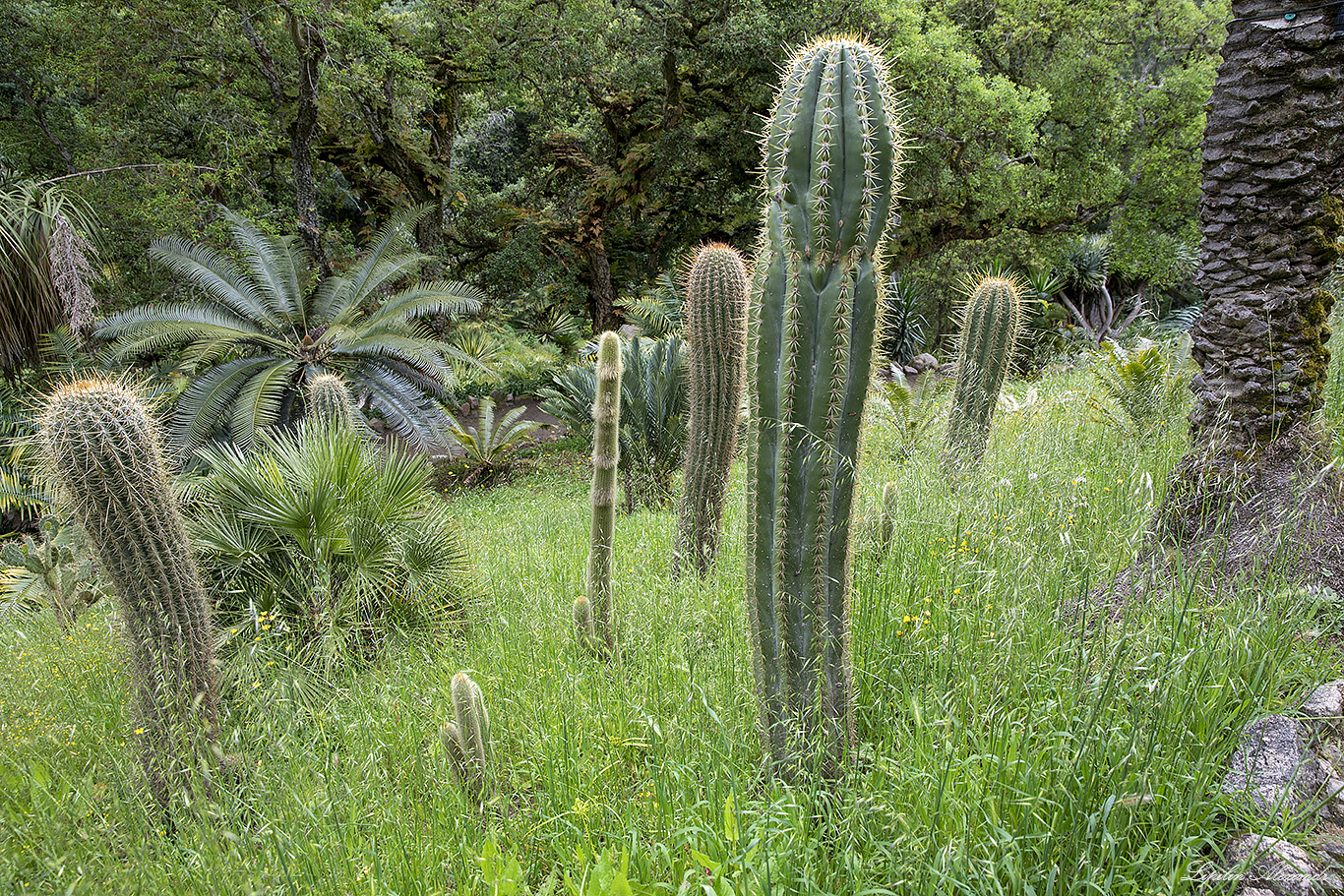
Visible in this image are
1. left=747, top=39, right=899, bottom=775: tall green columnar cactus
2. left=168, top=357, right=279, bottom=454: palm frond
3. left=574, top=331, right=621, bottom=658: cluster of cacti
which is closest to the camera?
left=747, top=39, right=899, bottom=775: tall green columnar cactus

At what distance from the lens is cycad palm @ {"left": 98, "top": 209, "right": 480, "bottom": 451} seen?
9328 millimetres

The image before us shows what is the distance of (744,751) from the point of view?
222 cm

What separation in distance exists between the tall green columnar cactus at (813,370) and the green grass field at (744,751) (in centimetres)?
25

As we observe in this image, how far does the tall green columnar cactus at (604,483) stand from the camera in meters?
3.22

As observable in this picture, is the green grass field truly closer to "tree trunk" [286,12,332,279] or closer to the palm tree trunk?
the palm tree trunk

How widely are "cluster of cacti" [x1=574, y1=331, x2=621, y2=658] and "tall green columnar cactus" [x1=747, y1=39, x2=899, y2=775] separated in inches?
45.7

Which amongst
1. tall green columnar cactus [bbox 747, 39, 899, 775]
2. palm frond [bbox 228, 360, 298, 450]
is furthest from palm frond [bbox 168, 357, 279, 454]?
tall green columnar cactus [bbox 747, 39, 899, 775]

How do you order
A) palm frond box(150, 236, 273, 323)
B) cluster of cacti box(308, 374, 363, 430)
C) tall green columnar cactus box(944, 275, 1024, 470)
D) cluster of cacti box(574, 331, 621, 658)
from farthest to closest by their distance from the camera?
palm frond box(150, 236, 273, 323) → cluster of cacti box(308, 374, 363, 430) → tall green columnar cactus box(944, 275, 1024, 470) → cluster of cacti box(574, 331, 621, 658)

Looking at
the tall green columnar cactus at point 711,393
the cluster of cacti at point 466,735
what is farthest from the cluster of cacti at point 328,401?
the cluster of cacti at point 466,735

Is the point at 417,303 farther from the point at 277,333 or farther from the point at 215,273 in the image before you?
the point at 215,273

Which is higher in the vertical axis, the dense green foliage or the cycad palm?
the dense green foliage

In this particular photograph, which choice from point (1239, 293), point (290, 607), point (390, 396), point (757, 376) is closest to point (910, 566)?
point (757, 376)

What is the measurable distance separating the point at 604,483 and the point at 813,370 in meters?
1.54

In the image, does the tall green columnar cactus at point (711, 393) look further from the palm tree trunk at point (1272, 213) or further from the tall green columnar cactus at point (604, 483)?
the palm tree trunk at point (1272, 213)
